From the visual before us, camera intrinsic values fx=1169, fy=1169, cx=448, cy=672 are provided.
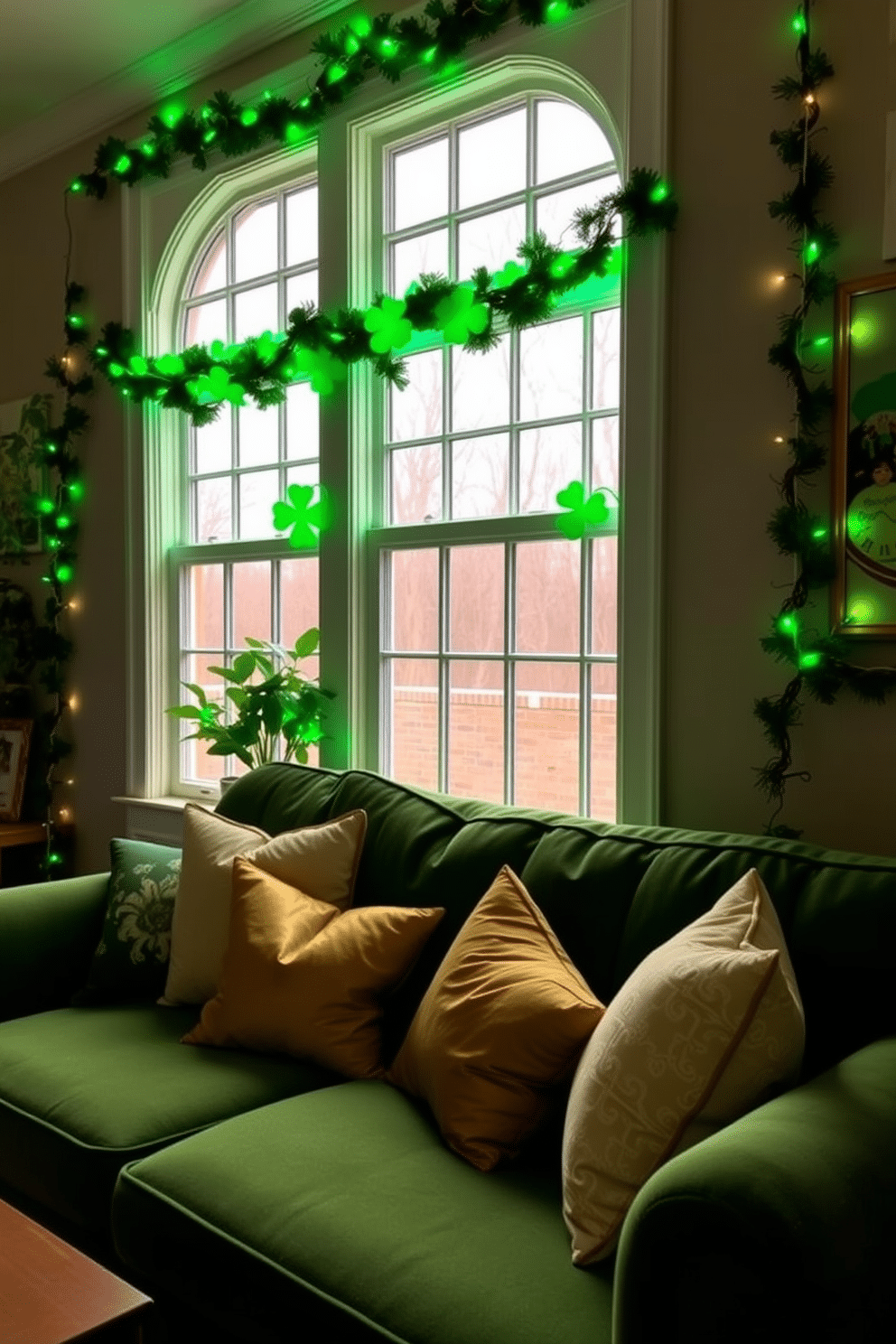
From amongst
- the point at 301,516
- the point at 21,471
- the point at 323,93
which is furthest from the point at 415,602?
the point at 21,471

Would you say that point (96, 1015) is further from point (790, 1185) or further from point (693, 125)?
point (693, 125)

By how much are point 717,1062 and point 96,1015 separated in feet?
4.96

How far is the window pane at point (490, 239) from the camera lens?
304cm

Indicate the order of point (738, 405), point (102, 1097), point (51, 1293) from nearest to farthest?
point (51, 1293)
point (102, 1097)
point (738, 405)

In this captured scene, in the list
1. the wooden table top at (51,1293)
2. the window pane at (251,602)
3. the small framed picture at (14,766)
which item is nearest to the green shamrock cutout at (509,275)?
the window pane at (251,602)

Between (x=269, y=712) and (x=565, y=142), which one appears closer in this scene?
(x=565, y=142)

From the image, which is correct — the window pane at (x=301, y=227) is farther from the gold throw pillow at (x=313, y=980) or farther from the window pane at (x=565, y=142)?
the gold throw pillow at (x=313, y=980)

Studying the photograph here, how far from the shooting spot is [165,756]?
158 inches

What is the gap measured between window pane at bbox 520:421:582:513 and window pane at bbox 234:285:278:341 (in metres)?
1.08

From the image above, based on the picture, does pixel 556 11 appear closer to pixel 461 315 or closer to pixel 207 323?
pixel 461 315

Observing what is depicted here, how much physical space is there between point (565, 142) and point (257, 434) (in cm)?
132

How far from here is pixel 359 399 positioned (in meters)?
3.31

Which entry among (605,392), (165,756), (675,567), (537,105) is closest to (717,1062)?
(675,567)

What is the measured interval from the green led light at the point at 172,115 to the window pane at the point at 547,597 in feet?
6.11
